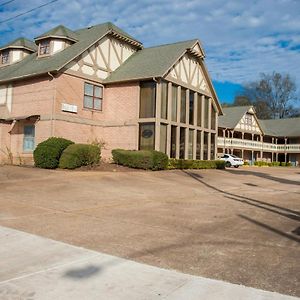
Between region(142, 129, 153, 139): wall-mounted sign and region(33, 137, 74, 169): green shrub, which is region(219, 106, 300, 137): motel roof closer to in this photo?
region(142, 129, 153, 139): wall-mounted sign

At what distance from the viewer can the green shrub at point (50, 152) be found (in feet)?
68.5

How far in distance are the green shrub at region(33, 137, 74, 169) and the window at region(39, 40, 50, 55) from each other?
8811mm

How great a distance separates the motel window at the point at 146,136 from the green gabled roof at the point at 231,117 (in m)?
26.4

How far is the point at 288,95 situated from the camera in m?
79.2

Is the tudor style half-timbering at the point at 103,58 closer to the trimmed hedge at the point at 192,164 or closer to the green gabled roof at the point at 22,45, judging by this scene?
the green gabled roof at the point at 22,45

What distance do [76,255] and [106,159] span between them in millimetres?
20560

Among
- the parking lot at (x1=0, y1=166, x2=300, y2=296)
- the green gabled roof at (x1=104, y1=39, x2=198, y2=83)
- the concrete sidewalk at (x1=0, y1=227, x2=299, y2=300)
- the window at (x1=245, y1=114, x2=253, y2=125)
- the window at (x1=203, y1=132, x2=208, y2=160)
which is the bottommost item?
the concrete sidewalk at (x1=0, y1=227, x2=299, y2=300)

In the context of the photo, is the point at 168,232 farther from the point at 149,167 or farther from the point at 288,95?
the point at 288,95

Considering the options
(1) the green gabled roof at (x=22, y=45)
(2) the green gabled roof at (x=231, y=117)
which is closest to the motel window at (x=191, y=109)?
(1) the green gabled roof at (x=22, y=45)

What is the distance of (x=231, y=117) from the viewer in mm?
53094

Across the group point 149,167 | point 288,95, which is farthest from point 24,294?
point 288,95

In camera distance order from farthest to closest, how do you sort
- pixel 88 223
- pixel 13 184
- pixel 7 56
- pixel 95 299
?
pixel 7 56
pixel 13 184
pixel 88 223
pixel 95 299

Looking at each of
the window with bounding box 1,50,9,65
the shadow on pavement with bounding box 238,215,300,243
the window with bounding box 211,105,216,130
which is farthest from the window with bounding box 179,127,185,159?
the shadow on pavement with bounding box 238,215,300,243

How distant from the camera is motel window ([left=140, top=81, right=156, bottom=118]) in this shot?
25344mm
